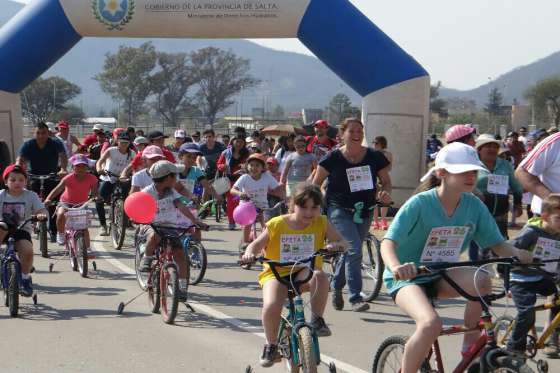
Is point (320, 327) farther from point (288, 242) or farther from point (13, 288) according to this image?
point (13, 288)

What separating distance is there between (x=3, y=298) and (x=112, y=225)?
5.12 m

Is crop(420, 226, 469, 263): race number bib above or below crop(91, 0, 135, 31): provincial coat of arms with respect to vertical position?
below

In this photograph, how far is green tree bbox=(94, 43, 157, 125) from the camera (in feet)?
350

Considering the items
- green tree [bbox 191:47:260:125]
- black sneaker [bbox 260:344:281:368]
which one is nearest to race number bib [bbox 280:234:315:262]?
black sneaker [bbox 260:344:281:368]

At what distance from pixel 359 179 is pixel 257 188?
11.9ft

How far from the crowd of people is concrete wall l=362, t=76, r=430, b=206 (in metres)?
0.98

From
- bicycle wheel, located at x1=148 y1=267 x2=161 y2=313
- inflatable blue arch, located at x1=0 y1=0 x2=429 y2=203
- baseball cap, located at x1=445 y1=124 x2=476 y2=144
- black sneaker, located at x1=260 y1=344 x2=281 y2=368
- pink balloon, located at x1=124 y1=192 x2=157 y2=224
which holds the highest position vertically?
inflatable blue arch, located at x1=0 y1=0 x2=429 y2=203

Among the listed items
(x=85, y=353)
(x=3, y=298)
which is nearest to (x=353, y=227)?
(x=85, y=353)

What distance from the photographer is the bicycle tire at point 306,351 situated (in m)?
6.02

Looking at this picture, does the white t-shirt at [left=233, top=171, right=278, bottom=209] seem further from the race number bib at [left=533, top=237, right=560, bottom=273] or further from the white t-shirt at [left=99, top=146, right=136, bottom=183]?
the race number bib at [left=533, top=237, right=560, bottom=273]

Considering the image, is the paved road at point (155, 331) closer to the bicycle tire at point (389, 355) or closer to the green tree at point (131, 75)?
the bicycle tire at point (389, 355)

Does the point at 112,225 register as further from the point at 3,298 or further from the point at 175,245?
the point at 175,245

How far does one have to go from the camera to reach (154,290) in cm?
976

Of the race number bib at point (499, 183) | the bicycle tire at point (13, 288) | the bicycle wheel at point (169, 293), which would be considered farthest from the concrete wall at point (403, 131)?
the bicycle tire at point (13, 288)
